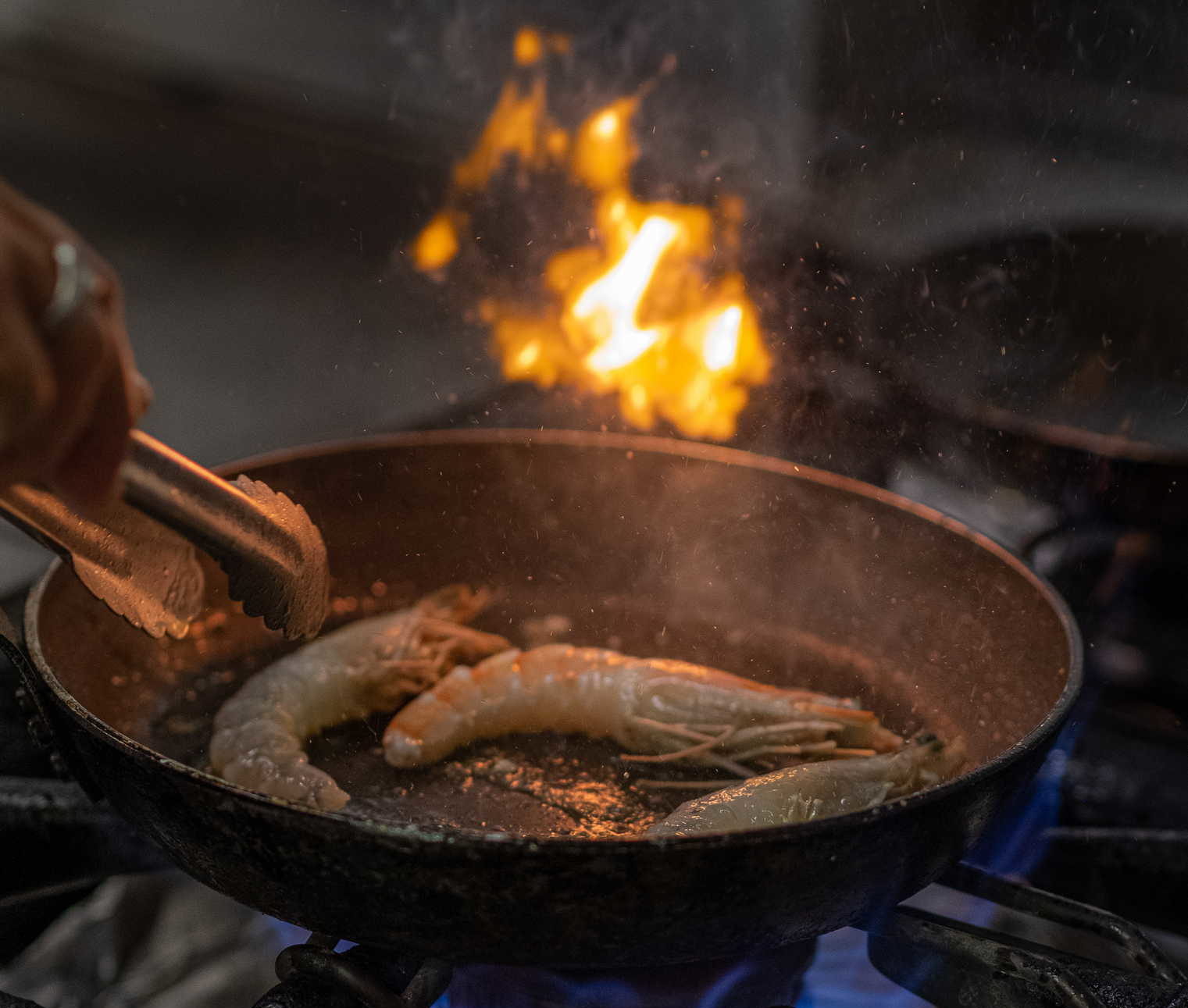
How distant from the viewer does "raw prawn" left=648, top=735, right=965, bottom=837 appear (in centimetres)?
161

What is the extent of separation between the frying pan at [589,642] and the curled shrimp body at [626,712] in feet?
0.18

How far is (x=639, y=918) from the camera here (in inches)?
47.8

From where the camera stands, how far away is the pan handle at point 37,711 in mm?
1509

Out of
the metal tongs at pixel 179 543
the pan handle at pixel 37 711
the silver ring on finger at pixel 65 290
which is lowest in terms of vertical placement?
the pan handle at pixel 37 711

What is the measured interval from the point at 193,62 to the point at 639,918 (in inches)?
312

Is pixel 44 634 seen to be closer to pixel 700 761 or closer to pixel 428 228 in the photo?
pixel 700 761

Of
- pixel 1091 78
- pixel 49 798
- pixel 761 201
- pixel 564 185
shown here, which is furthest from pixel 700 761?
pixel 1091 78

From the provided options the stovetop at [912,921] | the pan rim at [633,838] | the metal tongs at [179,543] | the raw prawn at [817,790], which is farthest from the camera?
the raw prawn at [817,790]

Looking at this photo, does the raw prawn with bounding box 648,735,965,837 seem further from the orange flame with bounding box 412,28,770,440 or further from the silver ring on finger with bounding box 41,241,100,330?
the orange flame with bounding box 412,28,770,440

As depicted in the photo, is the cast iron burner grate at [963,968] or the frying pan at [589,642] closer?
the frying pan at [589,642]

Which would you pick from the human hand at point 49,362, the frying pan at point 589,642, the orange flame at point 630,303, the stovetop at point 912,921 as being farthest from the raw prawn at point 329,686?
the orange flame at point 630,303

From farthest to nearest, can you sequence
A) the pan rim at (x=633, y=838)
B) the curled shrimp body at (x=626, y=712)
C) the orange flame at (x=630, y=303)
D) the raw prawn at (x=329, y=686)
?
the orange flame at (x=630, y=303)
the curled shrimp body at (x=626, y=712)
the raw prawn at (x=329, y=686)
the pan rim at (x=633, y=838)

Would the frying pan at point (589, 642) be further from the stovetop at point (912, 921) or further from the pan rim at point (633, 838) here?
the stovetop at point (912, 921)

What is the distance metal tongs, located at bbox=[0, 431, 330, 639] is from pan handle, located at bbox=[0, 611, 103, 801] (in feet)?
0.45
